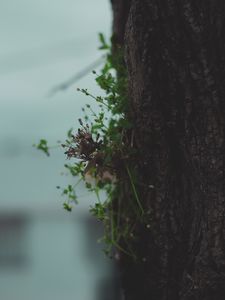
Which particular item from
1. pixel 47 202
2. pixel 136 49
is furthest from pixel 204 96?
pixel 47 202

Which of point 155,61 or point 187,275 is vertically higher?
point 155,61

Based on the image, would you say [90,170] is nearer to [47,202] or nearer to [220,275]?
[220,275]

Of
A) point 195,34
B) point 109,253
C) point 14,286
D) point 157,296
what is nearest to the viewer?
point 195,34
